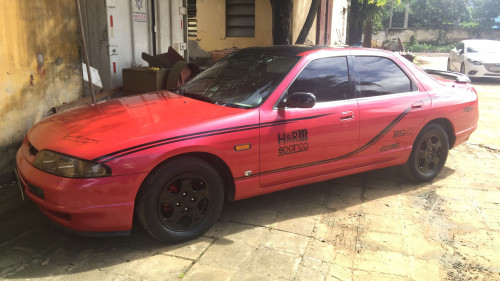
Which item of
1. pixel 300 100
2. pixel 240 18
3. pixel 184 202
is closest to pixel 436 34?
pixel 240 18

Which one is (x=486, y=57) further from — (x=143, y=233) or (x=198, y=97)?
(x=143, y=233)

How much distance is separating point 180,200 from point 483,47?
16.2 meters

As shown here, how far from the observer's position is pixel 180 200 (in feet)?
11.6

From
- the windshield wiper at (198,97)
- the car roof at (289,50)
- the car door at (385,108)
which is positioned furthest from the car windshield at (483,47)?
the windshield wiper at (198,97)

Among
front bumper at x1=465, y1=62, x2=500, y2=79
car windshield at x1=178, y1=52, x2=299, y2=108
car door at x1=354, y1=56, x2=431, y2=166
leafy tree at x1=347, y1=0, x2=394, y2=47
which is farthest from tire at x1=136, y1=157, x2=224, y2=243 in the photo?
leafy tree at x1=347, y1=0, x2=394, y2=47

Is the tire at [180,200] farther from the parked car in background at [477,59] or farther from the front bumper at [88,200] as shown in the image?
the parked car in background at [477,59]

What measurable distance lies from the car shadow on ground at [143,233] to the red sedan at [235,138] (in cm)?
21

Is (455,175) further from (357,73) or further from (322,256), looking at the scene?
(322,256)

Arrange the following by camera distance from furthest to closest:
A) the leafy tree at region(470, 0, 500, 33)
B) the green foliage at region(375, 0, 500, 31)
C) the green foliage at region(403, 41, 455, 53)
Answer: the green foliage at region(375, 0, 500, 31)
the leafy tree at region(470, 0, 500, 33)
the green foliage at region(403, 41, 455, 53)

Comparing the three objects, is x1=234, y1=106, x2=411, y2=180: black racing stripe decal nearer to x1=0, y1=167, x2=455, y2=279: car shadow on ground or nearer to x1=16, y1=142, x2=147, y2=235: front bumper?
x1=0, y1=167, x2=455, y2=279: car shadow on ground

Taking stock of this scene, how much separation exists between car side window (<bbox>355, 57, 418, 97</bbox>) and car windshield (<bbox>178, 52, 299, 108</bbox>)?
0.80 meters

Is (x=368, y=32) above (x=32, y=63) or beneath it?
above

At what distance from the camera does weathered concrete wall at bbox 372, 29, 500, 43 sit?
41125mm

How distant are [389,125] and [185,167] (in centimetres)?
233
